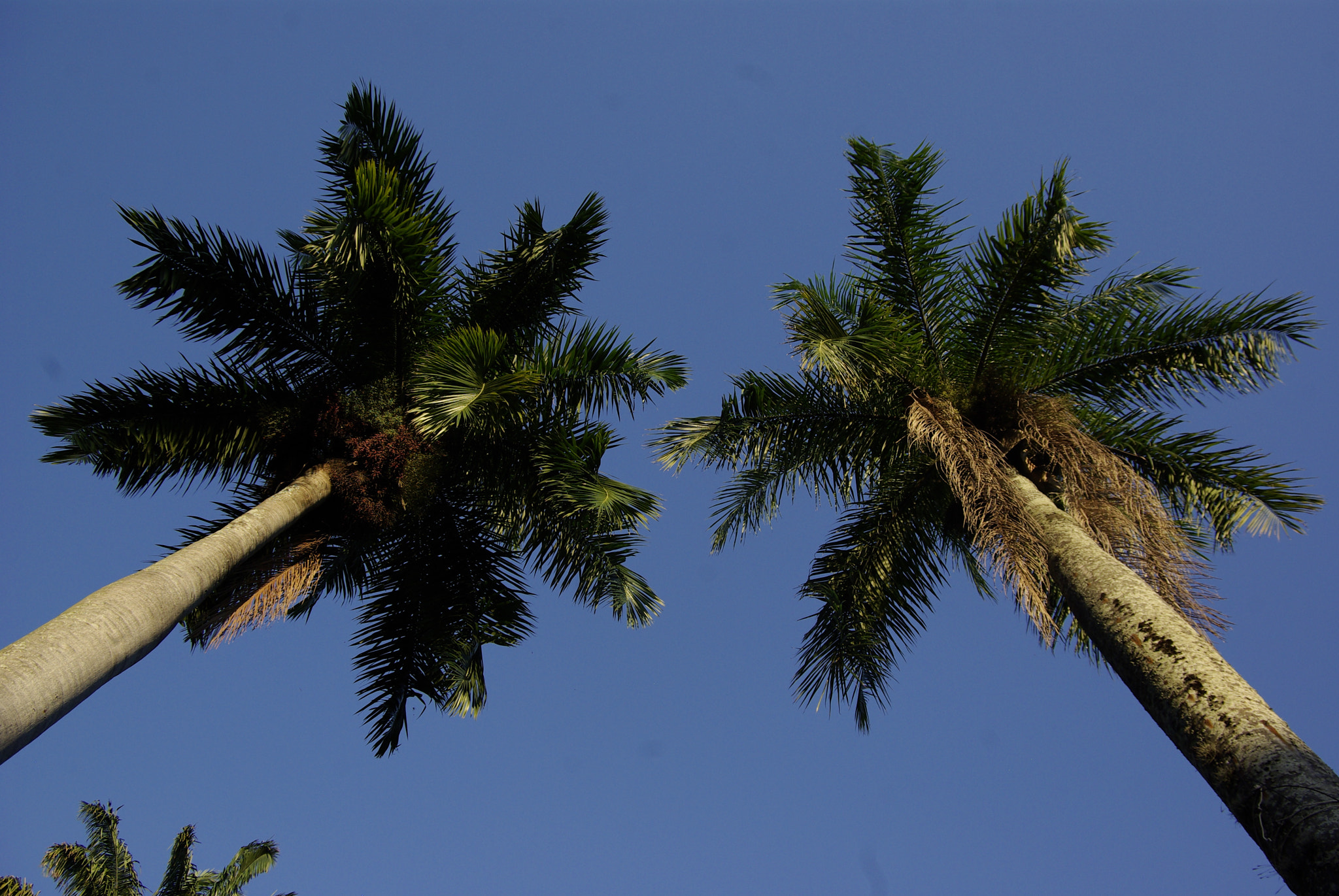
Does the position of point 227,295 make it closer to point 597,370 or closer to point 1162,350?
point 597,370

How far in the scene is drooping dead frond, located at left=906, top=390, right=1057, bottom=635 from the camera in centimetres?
745

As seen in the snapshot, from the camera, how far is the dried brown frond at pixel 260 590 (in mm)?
8906

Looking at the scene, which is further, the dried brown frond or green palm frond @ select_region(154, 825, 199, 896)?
green palm frond @ select_region(154, 825, 199, 896)

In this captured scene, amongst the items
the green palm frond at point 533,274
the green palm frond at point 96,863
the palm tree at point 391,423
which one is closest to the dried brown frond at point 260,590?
the palm tree at point 391,423

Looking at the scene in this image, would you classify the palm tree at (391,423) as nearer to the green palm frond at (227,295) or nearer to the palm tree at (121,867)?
the green palm frond at (227,295)

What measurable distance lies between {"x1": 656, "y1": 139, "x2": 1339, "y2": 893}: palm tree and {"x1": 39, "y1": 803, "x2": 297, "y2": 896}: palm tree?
990 cm

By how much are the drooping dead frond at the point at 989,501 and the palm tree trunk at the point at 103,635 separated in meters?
6.59

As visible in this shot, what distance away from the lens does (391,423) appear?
1012cm

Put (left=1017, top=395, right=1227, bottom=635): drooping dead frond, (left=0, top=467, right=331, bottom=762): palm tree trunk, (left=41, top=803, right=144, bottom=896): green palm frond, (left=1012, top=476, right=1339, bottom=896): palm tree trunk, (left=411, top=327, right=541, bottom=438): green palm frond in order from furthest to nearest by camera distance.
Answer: (left=41, top=803, right=144, bottom=896): green palm frond, (left=411, top=327, right=541, bottom=438): green palm frond, (left=1017, top=395, right=1227, bottom=635): drooping dead frond, (left=0, top=467, right=331, bottom=762): palm tree trunk, (left=1012, top=476, right=1339, bottom=896): palm tree trunk

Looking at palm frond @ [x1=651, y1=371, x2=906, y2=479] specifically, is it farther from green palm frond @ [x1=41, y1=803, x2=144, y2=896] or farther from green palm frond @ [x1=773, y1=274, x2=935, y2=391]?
green palm frond @ [x1=41, y1=803, x2=144, y2=896]

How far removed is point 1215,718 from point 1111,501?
3700 mm

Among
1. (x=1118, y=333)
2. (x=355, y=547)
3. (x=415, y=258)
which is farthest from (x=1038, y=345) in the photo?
(x=355, y=547)

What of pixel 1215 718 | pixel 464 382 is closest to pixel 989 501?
pixel 1215 718

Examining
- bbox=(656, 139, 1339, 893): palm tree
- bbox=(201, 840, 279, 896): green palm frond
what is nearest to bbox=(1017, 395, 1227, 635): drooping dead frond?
bbox=(656, 139, 1339, 893): palm tree
